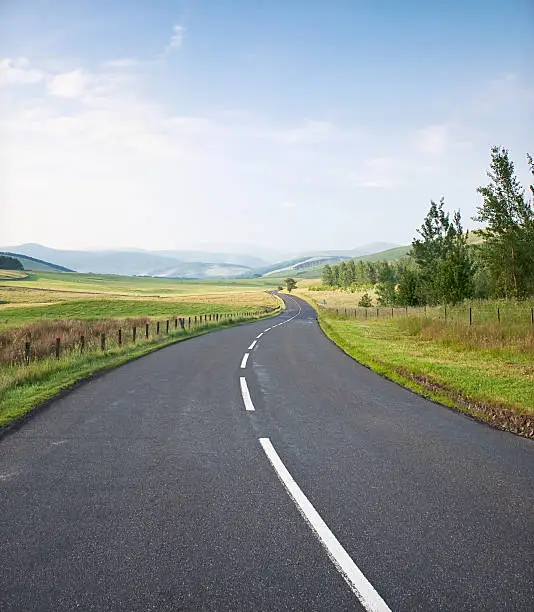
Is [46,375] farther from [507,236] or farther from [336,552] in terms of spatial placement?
[507,236]

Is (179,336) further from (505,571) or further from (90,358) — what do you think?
(505,571)

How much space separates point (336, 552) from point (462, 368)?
1036 centimetres

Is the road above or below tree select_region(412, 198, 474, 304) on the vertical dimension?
below

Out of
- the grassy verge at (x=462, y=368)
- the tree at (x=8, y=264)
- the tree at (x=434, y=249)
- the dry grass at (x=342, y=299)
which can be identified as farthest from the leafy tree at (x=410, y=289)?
the tree at (x=8, y=264)

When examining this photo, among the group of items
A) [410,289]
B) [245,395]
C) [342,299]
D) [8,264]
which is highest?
[8,264]

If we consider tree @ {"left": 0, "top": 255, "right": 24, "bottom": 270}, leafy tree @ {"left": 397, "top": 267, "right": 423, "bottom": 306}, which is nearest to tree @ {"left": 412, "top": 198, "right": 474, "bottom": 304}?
leafy tree @ {"left": 397, "top": 267, "right": 423, "bottom": 306}

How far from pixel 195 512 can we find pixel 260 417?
3.72 meters

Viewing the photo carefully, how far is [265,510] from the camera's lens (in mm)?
4348

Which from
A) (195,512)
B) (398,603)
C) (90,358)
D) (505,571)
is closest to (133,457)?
(195,512)

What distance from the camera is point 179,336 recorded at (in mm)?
25266

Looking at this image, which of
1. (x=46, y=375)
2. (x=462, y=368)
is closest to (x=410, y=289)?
(x=462, y=368)

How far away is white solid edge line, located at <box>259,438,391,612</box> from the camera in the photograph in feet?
9.81

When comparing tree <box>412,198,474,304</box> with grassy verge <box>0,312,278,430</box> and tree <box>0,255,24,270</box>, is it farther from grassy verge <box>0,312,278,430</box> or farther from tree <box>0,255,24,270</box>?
tree <box>0,255,24,270</box>

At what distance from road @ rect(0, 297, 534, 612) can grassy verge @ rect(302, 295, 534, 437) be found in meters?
0.84
